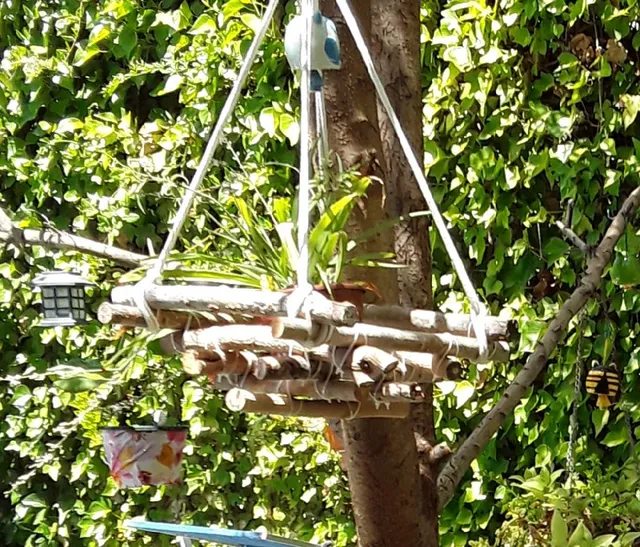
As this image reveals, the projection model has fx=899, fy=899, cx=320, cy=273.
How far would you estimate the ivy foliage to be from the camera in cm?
171

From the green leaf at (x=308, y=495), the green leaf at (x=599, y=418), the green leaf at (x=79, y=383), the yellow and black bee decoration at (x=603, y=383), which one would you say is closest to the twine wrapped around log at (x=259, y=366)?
the green leaf at (x=79, y=383)

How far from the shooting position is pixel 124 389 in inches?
85.2

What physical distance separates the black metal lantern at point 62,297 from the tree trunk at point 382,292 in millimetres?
894

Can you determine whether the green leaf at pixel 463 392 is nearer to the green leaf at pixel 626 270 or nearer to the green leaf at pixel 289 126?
the green leaf at pixel 626 270

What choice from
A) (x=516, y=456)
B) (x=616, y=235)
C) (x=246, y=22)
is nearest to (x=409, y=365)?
(x=616, y=235)

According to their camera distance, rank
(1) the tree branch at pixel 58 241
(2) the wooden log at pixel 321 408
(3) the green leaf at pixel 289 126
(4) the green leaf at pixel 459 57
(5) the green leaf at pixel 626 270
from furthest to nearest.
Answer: (3) the green leaf at pixel 289 126 < (4) the green leaf at pixel 459 57 < (5) the green leaf at pixel 626 270 < (1) the tree branch at pixel 58 241 < (2) the wooden log at pixel 321 408

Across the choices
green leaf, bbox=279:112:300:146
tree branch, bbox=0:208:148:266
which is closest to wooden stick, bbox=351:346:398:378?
tree branch, bbox=0:208:148:266

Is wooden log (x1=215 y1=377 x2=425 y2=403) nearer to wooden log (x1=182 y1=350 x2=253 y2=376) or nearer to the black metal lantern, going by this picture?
wooden log (x1=182 y1=350 x2=253 y2=376)

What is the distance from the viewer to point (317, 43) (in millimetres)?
884

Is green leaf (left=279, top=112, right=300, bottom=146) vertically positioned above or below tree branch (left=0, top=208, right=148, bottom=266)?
above

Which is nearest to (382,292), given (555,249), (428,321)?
(428,321)

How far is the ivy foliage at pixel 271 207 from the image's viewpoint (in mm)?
1706

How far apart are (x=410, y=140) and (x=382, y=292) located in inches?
10.4

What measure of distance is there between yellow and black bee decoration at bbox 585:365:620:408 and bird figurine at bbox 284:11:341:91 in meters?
0.91
